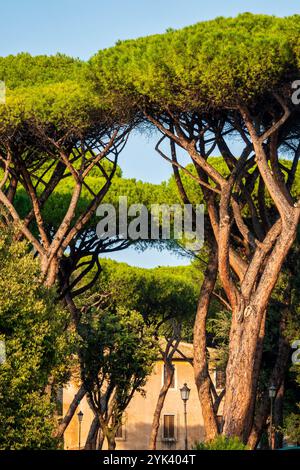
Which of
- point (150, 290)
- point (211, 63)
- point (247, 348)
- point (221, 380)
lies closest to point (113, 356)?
point (247, 348)

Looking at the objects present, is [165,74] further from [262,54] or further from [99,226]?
[99,226]

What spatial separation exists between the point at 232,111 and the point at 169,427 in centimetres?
3770

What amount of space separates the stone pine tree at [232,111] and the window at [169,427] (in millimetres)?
35066

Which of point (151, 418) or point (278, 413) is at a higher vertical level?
point (278, 413)

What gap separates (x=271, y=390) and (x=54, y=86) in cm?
988

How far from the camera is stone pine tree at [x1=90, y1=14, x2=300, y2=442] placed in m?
23.1

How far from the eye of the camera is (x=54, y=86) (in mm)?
28844

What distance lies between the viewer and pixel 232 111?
2575 cm

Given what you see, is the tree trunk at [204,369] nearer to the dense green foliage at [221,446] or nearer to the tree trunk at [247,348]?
the tree trunk at [247,348]

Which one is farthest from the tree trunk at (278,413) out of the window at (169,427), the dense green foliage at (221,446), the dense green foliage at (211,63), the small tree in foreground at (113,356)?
the window at (169,427)

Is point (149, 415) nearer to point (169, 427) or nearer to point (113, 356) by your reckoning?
point (169, 427)

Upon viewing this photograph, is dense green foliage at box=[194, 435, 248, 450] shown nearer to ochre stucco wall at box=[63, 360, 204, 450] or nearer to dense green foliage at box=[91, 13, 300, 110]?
dense green foliage at box=[91, 13, 300, 110]

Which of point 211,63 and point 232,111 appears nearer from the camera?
point 211,63
